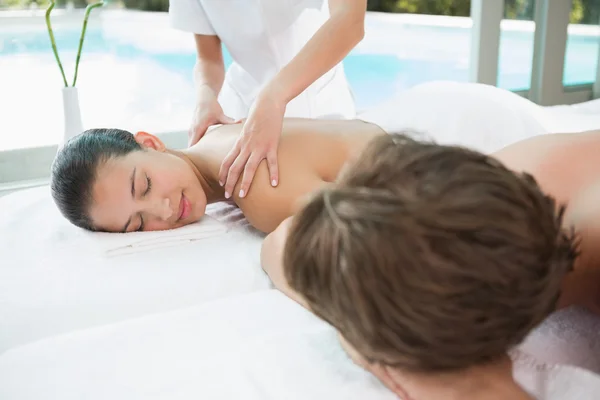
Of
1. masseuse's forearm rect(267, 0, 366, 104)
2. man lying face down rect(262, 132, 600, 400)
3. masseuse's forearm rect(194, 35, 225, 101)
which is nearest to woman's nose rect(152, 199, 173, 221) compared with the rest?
masseuse's forearm rect(267, 0, 366, 104)

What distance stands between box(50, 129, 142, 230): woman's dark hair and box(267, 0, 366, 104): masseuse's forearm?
397 mm

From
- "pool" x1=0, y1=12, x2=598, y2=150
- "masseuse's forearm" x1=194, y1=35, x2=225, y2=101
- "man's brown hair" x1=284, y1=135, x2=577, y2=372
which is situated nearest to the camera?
"man's brown hair" x1=284, y1=135, x2=577, y2=372

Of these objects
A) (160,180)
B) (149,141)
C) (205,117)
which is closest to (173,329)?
(160,180)

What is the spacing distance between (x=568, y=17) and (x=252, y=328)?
2.63m

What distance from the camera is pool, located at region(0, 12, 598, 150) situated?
3080mm

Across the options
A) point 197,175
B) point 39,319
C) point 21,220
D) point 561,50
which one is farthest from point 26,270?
point 561,50

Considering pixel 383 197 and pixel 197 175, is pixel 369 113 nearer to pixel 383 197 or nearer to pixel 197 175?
pixel 197 175

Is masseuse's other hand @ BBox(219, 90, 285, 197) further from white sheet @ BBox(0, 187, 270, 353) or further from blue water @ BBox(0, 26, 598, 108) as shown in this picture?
blue water @ BBox(0, 26, 598, 108)

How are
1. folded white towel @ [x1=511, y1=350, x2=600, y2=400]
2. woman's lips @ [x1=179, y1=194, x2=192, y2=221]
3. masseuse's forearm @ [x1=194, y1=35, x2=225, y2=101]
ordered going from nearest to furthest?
1. folded white towel @ [x1=511, y1=350, x2=600, y2=400]
2. woman's lips @ [x1=179, y1=194, x2=192, y2=221]
3. masseuse's forearm @ [x1=194, y1=35, x2=225, y2=101]

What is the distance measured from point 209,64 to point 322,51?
0.64 meters

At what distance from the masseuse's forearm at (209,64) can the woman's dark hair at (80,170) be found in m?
0.55

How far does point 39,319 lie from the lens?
108 cm

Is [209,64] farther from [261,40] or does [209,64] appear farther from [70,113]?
[70,113]

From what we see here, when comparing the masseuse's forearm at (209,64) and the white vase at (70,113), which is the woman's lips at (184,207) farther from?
the white vase at (70,113)
